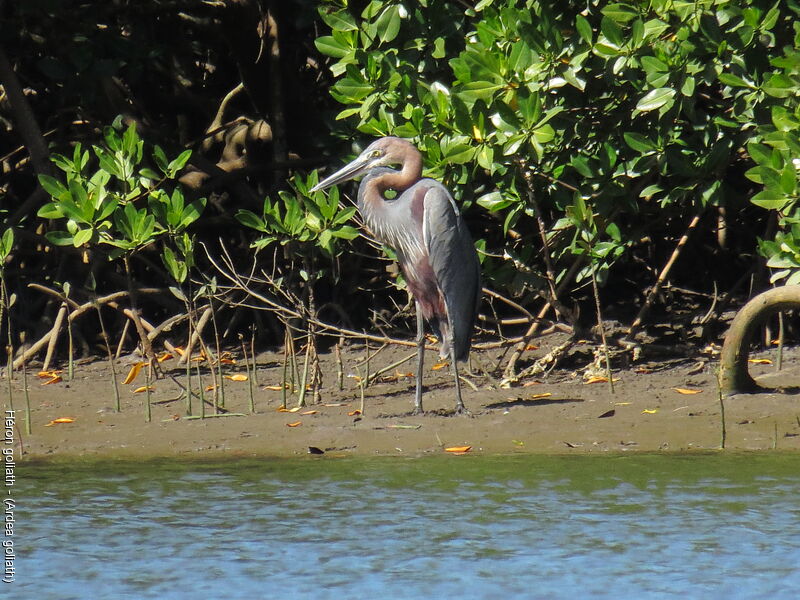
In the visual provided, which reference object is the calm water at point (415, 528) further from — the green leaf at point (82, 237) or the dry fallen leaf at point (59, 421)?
the green leaf at point (82, 237)

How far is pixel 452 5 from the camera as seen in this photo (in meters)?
6.73

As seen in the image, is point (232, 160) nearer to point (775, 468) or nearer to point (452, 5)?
point (452, 5)

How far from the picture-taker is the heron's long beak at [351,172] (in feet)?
21.4

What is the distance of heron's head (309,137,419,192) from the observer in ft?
20.7

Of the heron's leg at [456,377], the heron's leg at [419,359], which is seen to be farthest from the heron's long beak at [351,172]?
the heron's leg at [456,377]

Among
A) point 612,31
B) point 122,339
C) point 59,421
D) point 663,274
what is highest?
point 612,31

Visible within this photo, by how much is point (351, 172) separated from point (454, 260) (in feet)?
2.25

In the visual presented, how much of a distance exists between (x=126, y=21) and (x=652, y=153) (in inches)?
135

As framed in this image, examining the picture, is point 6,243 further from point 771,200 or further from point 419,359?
point 771,200

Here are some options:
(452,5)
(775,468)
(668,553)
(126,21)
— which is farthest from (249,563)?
(126,21)

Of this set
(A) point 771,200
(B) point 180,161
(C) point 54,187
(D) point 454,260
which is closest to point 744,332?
(A) point 771,200

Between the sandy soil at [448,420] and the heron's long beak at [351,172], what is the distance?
1065 millimetres

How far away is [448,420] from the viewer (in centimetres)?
604

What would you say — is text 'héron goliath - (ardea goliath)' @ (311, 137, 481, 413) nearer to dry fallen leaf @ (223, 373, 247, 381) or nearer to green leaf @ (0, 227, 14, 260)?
dry fallen leaf @ (223, 373, 247, 381)
